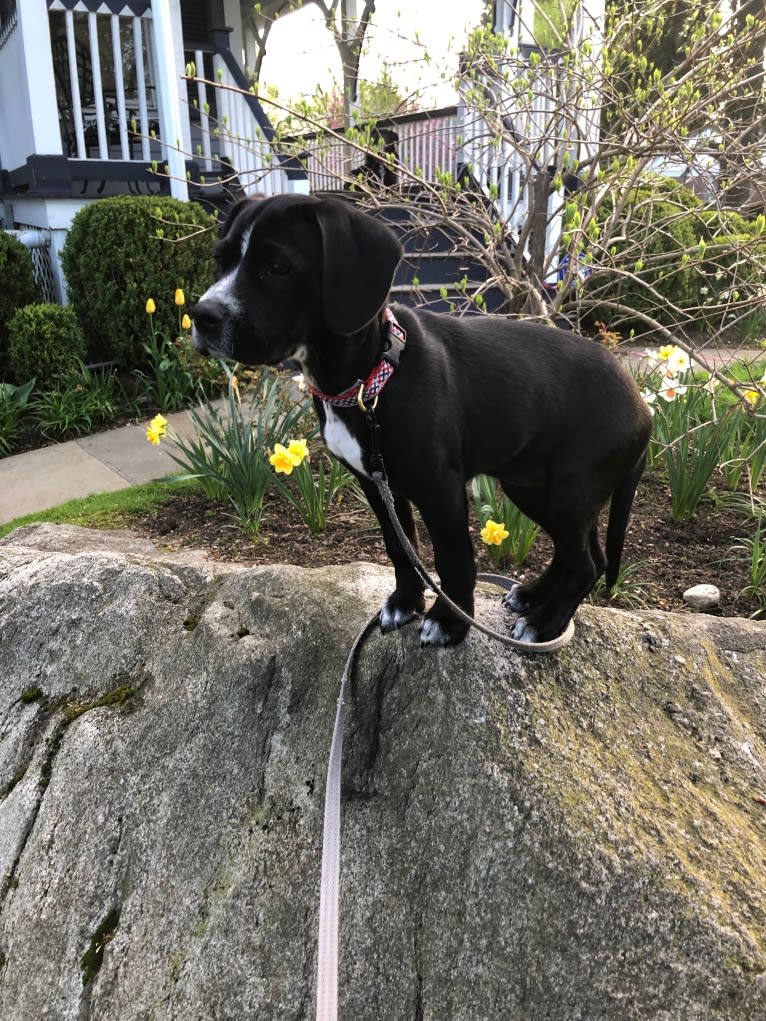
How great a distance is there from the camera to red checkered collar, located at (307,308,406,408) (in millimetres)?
1847

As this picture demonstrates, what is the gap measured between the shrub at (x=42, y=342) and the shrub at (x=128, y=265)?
0.39 meters

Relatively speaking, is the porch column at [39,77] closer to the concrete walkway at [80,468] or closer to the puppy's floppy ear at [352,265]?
the concrete walkway at [80,468]

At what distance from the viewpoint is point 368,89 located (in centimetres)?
439

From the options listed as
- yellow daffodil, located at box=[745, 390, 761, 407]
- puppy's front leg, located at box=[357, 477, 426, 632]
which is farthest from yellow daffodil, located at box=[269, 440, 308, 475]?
yellow daffodil, located at box=[745, 390, 761, 407]

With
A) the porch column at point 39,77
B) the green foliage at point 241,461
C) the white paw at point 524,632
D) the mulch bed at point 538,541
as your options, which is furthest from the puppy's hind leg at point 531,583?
the porch column at point 39,77

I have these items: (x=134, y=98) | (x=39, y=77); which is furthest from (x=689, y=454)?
(x=134, y=98)

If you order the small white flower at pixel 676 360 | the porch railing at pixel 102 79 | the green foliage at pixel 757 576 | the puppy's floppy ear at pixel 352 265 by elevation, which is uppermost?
the porch railing at pixel 102 79

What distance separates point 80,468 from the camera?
18.6 ft

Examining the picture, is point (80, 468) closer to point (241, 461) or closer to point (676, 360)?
point (241, 461)

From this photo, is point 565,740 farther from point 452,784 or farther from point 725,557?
point 725,557

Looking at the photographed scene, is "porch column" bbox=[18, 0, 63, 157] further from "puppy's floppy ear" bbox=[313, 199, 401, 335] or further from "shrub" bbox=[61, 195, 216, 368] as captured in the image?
"puppy's floppy ear" bbox=[313, 199, 401, 335]

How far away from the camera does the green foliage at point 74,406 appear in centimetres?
628

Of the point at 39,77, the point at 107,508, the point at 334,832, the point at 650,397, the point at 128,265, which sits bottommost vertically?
the point at 107,508

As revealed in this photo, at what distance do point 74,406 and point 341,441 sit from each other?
16.7ft
